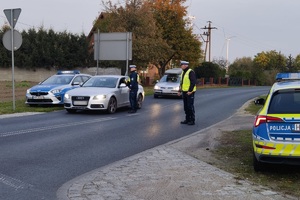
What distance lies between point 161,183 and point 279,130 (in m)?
1.94

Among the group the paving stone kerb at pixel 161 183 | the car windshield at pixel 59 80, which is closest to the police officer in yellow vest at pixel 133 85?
the car windshield at pixel 59 80

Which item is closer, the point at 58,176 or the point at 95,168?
the point at 58,176

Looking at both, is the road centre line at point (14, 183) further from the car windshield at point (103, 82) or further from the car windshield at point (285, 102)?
the car windshield at point (103, 82)

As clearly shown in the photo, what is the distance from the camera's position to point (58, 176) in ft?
20.8

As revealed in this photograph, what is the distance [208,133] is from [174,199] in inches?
227

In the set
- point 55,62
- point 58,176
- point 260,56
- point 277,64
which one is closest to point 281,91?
point 58,176

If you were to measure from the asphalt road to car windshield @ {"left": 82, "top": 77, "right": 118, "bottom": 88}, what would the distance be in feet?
5.01

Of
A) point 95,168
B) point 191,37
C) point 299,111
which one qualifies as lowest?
point 95,168

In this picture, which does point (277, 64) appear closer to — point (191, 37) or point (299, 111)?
point (191, 37)

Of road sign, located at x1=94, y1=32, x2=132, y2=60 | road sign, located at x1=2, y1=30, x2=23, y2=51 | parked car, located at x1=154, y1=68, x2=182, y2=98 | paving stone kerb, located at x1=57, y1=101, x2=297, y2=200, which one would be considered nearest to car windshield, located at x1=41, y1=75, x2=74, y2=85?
road sign, located at x1=2, y1=30, x2=23, y2=51

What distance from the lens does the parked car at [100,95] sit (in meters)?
15.0

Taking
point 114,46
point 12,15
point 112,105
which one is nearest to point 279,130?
point 112,105

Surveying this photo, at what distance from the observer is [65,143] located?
909cm

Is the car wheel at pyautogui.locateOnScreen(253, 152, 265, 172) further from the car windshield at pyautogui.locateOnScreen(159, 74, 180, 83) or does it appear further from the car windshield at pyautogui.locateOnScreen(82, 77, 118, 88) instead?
the car windshield at pyautogui.locateOnScreen(159, 74, 180, 83)
